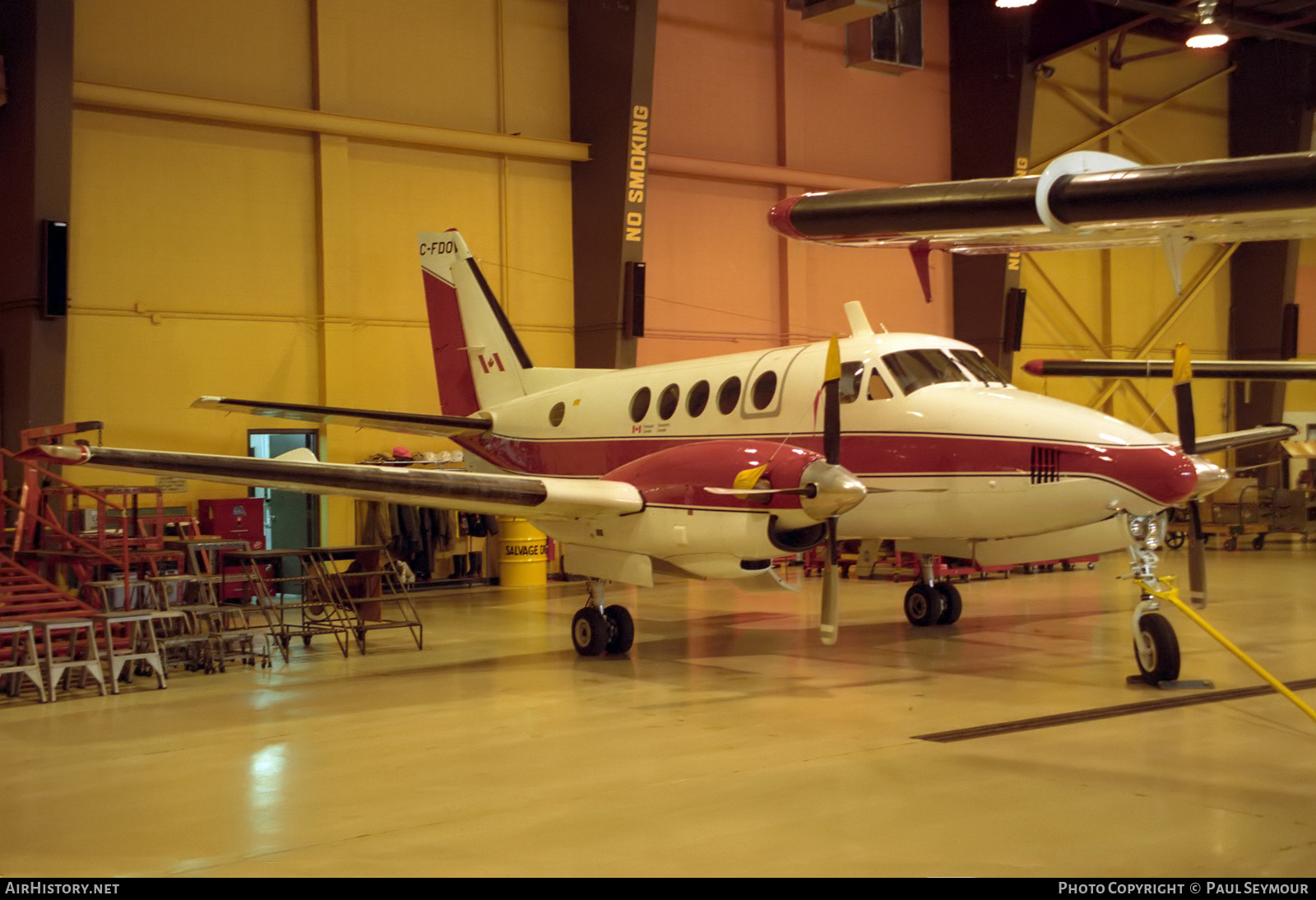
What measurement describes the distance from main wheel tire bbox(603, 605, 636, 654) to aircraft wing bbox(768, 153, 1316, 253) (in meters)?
6.14

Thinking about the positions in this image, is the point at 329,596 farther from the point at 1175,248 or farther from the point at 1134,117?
the point at 1134,117

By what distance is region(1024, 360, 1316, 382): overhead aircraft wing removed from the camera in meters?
9.30

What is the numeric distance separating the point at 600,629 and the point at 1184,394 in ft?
17.7

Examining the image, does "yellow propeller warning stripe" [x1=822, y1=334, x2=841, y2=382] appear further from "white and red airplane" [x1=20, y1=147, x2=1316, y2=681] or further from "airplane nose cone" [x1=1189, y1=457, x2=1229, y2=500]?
"airplane nose cone" [x1=1189, y1=457, x2=1229, y2=500]

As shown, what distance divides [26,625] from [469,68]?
12.5 metres

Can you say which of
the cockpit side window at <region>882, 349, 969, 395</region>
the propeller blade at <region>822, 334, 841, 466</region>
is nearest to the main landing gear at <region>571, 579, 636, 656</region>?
the propeller blade at <region>822, 334, 841, 466</region>

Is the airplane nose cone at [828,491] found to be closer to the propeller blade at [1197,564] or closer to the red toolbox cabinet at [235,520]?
the propeller blade at [1197,564]

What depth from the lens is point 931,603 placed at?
12.4 meters

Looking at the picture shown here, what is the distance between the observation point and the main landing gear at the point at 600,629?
1062cm

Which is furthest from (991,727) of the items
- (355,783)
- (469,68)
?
(469,68)

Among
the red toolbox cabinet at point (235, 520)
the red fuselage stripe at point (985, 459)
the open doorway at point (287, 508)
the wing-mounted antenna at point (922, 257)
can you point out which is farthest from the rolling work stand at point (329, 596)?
the wing-mounted antenna at point (922, 257)

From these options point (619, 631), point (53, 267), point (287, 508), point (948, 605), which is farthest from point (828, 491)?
point (287, 508)

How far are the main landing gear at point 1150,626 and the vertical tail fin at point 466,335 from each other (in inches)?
295
